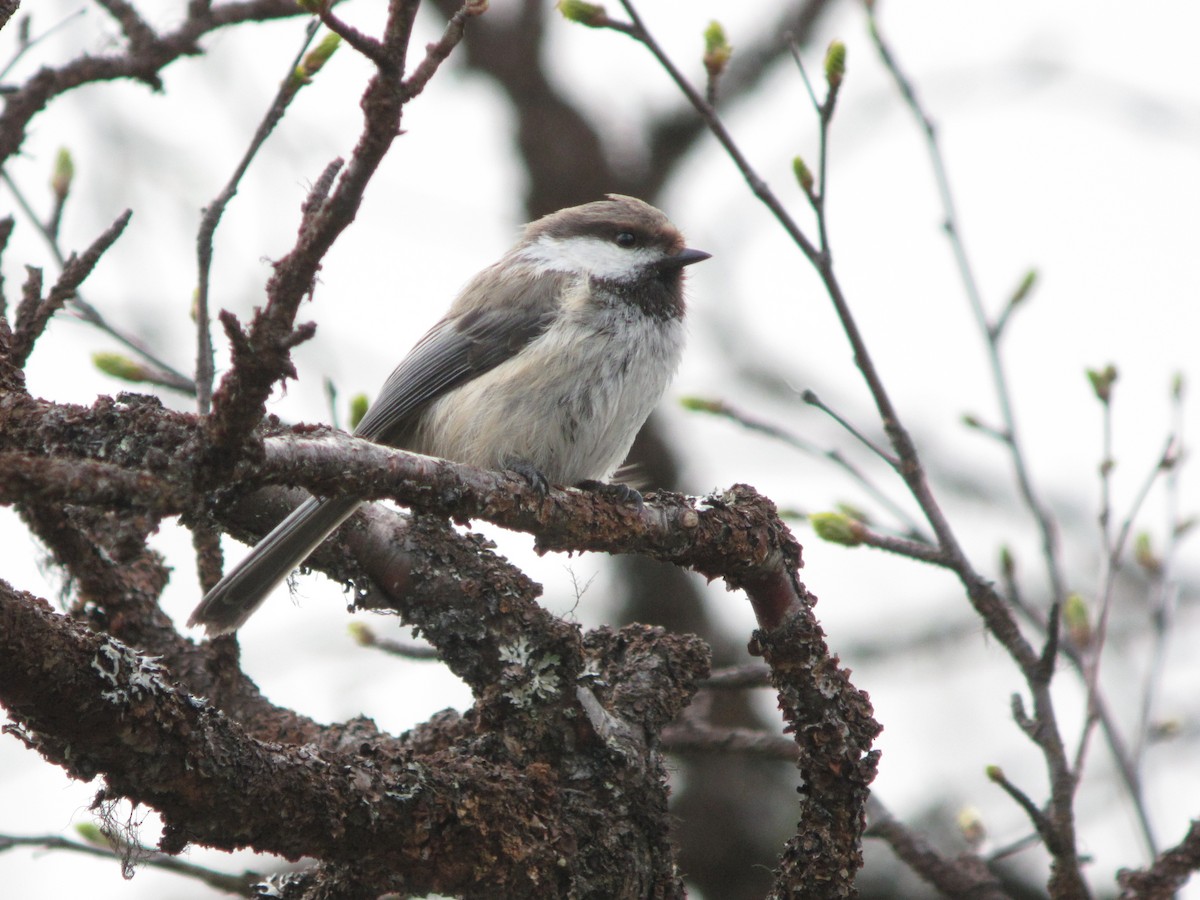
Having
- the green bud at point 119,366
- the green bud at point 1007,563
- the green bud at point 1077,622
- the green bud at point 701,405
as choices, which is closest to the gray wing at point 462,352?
the green bud at point 701,405

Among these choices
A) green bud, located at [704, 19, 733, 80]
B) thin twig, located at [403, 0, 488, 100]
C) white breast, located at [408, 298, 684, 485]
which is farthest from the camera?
white breast, located at [408, 298, 684, 485]

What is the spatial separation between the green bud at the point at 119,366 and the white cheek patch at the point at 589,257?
149 cm

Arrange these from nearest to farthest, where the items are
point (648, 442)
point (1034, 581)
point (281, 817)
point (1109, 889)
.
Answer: point (281, 817) → point (1109, 889) → point (648, 442) → point (1034, 581)

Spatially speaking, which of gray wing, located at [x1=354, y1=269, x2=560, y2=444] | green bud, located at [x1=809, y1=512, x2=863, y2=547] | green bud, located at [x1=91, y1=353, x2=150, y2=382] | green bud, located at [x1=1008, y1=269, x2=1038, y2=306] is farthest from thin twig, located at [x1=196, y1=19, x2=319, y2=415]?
green bud, located at [x1=1008, y1=269, x2=1038, y2=306]

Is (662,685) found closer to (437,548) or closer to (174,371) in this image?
(437,548)

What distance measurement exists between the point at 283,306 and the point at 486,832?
114 centimetres

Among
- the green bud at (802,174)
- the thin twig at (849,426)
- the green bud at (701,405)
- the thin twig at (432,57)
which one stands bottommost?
the thin twig at (432,57)

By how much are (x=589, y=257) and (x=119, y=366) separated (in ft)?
5.86

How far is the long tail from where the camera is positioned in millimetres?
3104

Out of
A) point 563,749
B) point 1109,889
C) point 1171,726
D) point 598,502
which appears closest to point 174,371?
point 598,502

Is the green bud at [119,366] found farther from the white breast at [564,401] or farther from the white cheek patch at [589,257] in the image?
the white cheek patch at [589,257]

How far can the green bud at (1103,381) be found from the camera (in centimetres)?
377

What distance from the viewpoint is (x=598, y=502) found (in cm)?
289

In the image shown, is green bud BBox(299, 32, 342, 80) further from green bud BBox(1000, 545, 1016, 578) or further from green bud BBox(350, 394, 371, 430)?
green bud BBox(1000, 545, 1016, 578)
